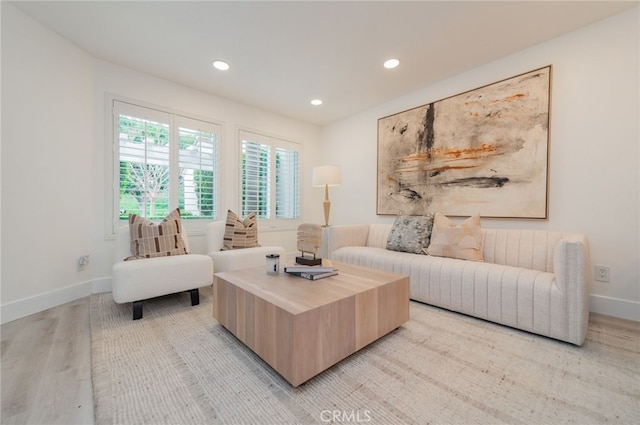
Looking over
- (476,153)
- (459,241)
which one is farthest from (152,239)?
(476,153)

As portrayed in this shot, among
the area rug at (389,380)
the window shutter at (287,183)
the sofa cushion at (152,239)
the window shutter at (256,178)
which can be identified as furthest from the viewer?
the window shutter at (287,183)

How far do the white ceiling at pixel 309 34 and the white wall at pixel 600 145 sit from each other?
0.17m

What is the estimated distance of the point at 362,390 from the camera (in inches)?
46.4

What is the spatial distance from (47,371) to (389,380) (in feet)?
5.91

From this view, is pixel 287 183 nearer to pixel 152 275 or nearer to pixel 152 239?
pixel 152 239

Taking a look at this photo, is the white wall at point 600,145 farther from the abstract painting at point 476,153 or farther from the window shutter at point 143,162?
the window shutter at point 143,162

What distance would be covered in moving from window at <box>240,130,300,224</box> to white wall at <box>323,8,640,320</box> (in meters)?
3.06

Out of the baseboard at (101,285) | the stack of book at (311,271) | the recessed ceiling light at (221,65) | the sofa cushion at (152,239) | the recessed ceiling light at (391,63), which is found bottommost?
the baseboard at (101,285)

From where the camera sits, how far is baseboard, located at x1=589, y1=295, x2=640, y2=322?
75.7 inches

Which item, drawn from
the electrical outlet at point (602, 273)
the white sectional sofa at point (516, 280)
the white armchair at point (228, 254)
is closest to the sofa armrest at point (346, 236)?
the white sectional sofa at point (516, 280)

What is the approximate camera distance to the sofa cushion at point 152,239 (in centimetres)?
227

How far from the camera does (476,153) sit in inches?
105

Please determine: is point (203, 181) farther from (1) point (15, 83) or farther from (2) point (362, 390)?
(2) point (362, 390)

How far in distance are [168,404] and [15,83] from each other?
2.73 meters
